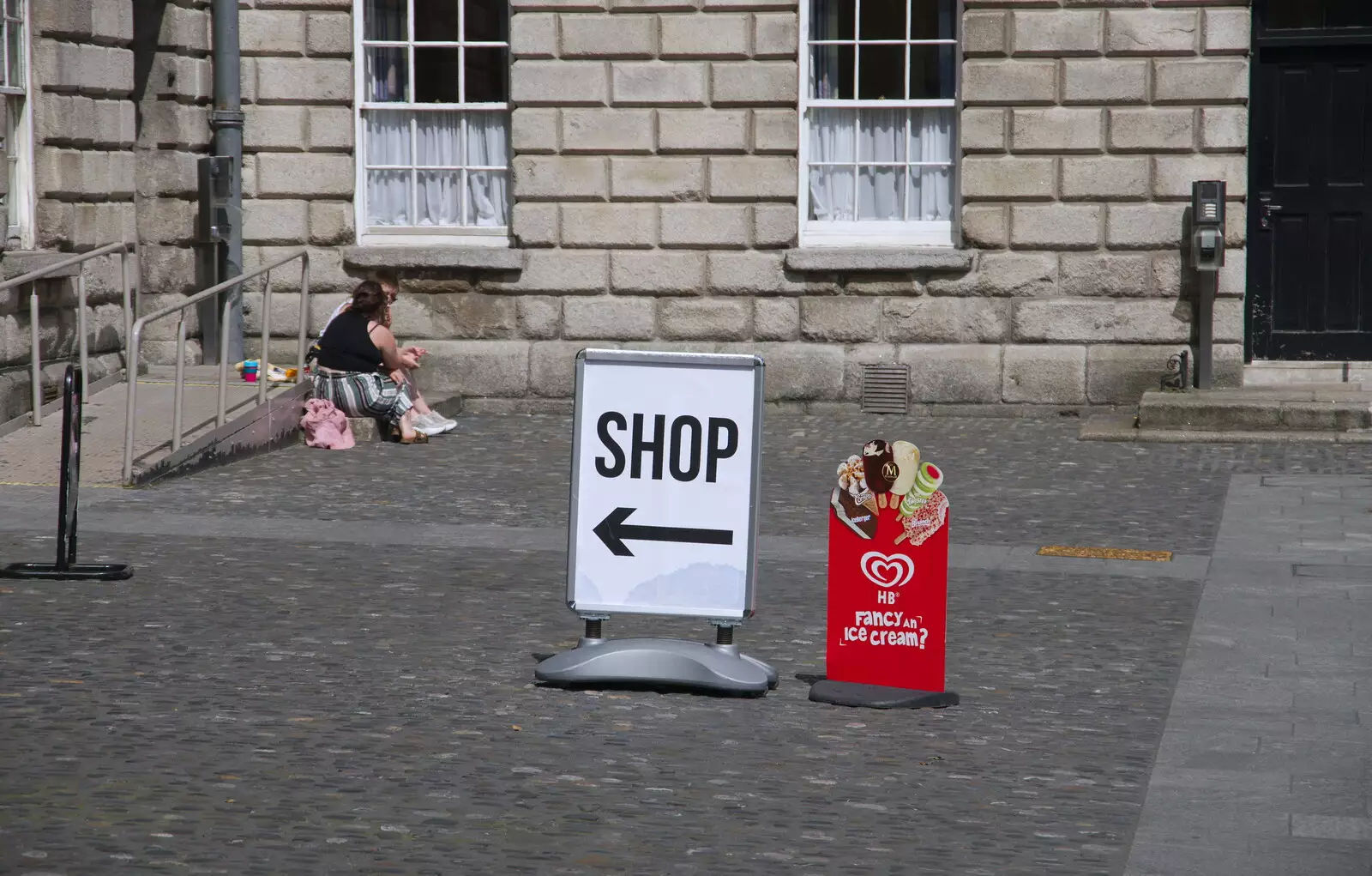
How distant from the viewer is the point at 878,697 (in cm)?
683

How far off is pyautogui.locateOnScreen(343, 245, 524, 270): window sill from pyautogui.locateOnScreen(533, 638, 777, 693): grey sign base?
9.15 m

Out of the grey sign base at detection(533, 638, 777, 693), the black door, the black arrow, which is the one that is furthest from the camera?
the black door

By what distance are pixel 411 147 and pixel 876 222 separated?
3827 mm

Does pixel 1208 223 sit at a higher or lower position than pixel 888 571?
higher

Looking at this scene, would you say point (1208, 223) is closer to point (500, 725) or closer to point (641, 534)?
point (641, 534)

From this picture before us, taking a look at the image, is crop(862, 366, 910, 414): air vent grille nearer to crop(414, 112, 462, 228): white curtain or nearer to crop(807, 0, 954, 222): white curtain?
crop(807, 0, 954, 222): white curtain

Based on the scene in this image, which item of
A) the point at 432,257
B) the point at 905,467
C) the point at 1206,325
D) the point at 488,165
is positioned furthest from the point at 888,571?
the point at 488,165

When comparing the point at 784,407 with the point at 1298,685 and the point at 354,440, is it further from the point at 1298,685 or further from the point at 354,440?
the point at 1298,685

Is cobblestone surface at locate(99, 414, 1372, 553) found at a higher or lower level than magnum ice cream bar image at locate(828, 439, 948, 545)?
lower

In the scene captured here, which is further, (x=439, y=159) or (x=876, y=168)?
(x=439, y=159)

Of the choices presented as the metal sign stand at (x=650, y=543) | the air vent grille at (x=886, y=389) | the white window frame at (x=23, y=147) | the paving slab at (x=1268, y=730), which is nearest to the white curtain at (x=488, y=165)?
the air vent grille at (x=886, y=389)

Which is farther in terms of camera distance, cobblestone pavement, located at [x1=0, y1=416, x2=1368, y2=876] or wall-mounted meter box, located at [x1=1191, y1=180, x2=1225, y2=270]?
wall-mounted meter box, located at [x1=1191, y1=180, x2=1225, y2=270]

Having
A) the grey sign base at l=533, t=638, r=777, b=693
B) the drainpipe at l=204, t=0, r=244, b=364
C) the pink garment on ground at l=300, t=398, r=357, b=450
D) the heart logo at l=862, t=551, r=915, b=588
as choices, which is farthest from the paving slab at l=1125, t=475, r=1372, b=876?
the drainpipe at l=204, t=0, r=244, b=364

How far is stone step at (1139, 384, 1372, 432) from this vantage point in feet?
46.0
